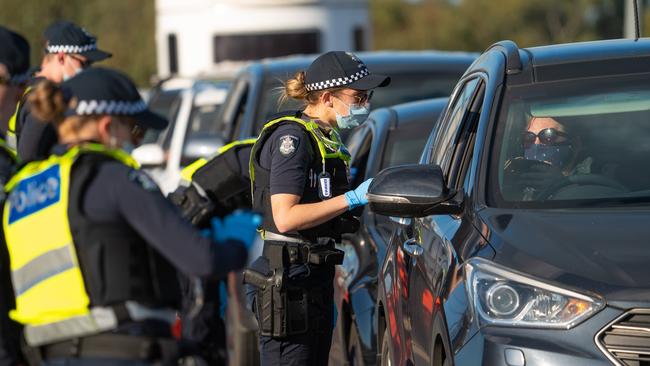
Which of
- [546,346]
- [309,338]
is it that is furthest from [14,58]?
[546,346]

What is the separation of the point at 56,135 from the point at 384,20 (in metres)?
78.9

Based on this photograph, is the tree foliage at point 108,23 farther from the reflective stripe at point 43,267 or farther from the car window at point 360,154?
the reflective stripe at point 43,267

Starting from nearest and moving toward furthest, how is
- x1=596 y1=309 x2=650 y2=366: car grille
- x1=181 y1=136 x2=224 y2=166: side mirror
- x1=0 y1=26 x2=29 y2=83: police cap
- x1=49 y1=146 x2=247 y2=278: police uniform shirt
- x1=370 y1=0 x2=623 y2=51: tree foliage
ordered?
x1=49 y1=146 x2=247 y2=278: police uniform shirt
x1=596 y1=309 x2=650 y2=366: car grille
x1=0 y1=26 x2=29 y2=83: police cap
x1=181 y1=136 x2=224 y2=166: side mirror
x1=370 y1=0 x2=623 y2=51: tree foliage

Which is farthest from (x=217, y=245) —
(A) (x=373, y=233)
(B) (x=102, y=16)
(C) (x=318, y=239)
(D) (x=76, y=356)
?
(B) (x=102, y=16)

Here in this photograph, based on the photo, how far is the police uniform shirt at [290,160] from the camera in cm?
680

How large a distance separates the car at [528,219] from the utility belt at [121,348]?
1057 millimetres

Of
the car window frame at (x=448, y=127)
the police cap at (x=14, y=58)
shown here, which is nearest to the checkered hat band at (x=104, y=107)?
the car window frame at (x=448, y=127)

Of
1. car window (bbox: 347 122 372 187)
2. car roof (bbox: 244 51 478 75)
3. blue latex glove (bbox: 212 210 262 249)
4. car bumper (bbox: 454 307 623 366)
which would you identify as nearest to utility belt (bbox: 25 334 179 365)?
blue latex glove (bbox: 212 210 262 249)

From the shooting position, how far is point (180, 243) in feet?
16.5

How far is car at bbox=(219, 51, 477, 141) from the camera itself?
12.7 m

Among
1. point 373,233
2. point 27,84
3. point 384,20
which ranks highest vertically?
point 27,84

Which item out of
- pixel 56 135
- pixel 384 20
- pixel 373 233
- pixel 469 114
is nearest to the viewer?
pixel 56 135

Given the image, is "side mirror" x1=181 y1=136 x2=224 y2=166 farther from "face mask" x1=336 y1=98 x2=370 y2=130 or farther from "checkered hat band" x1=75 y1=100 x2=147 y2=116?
"checkered hat band" x1=75 y1=100 x2=147 y2=116

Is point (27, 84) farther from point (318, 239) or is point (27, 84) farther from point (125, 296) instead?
point (125, 296)
